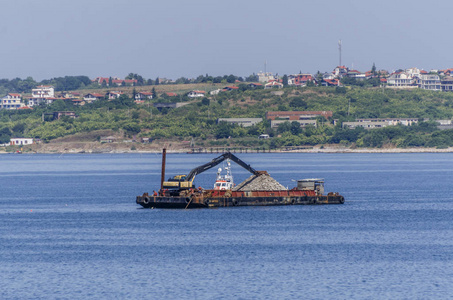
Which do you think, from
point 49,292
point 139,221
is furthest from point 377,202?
point 49,292

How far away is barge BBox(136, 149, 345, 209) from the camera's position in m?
82.1

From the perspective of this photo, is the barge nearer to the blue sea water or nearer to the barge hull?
the barge hull

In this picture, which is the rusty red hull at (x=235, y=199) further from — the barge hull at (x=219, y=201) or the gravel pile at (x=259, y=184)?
the gravel pile at (x=259, y=184)

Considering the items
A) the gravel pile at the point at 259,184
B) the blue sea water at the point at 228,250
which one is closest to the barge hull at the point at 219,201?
the blue sea water at the point at 228,250

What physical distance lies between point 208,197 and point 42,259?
3032 centimetres

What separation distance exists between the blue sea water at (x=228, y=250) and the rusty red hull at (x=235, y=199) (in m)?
1.38

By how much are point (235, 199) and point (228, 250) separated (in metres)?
26.2

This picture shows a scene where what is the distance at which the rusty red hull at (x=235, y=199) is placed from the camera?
3223 inches

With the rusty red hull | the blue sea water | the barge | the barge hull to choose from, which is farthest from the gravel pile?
the blue sea water

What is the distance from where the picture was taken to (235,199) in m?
83.5

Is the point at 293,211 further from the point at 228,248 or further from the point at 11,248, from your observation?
the point at 11,248

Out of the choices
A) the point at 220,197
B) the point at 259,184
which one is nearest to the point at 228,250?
the point at 220,197

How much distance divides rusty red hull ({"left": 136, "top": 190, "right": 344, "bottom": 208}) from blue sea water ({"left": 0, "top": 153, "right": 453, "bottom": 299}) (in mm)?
1377

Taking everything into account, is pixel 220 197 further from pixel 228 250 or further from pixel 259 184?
pixel 228 250
